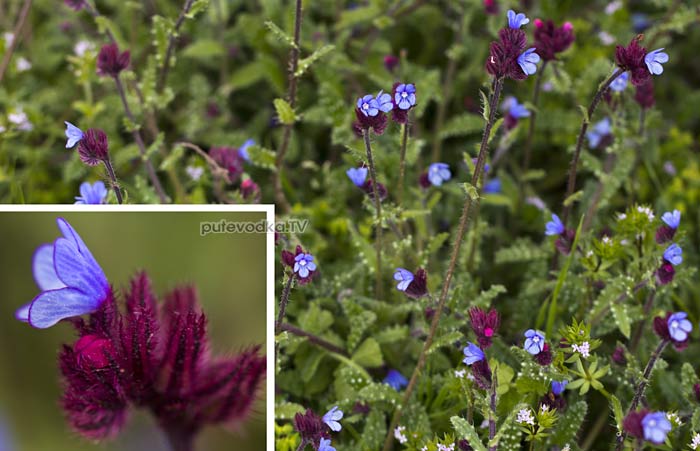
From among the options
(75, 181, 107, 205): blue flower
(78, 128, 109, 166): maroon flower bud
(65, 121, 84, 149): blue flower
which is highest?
(65, 121, 84, 149): blue flower

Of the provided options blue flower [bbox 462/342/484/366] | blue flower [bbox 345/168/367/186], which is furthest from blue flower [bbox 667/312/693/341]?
blue flower [bbox 345/168/367/186]

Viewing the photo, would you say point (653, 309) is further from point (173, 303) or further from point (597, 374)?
point (173, 303)

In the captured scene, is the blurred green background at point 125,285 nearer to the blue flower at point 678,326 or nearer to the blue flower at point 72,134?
the blue flower at point 72,134

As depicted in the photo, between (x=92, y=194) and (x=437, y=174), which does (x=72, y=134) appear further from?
(x=437, y=174)

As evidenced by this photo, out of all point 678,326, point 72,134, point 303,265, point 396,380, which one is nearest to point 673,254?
point 678,326

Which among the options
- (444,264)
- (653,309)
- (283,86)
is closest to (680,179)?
(653,309)

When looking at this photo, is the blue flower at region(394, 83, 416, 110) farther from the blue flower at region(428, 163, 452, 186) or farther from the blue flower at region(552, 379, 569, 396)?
the blue flower at region(552, 379, 569, 396)

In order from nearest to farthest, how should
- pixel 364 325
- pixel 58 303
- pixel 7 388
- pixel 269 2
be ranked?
1. pixel 58 303
2. pixel 7 388
3. pixel 364 325
4. pixel 269 2
